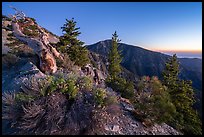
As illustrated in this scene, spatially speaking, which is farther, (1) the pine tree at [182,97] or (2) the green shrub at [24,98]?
(1) the pine tree at [182,97]

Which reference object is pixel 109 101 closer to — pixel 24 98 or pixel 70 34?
pixel 24 98

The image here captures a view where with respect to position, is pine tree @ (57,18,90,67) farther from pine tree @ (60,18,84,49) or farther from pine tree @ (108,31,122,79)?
pine tree @ (108,31,122,79)

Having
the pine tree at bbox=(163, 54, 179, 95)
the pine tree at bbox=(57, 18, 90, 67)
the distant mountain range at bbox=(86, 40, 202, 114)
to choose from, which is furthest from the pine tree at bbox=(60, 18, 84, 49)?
the distant mountain range at bbox=(86, 40, 202, 114)

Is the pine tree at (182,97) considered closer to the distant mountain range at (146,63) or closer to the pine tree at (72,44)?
the pine tree at (72,44)

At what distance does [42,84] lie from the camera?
6.10m

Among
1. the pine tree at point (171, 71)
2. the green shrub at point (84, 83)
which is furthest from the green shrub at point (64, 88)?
the pine tree at point (171, 71)

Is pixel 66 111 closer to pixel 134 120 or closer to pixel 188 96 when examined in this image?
pixel 134 120

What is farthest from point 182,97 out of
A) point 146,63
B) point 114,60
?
point 146,63

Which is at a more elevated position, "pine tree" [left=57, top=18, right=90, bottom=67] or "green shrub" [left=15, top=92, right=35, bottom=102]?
"pine tree" [left=57, top=18, right=90, bottom=67]

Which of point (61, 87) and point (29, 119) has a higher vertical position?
point (61, 87)

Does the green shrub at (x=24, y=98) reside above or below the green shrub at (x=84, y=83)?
below

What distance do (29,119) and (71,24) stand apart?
15425 mm

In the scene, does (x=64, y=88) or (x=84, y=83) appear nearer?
(x=64, y=88)

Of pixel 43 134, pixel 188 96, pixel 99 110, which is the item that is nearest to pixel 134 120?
pixel 99 110
